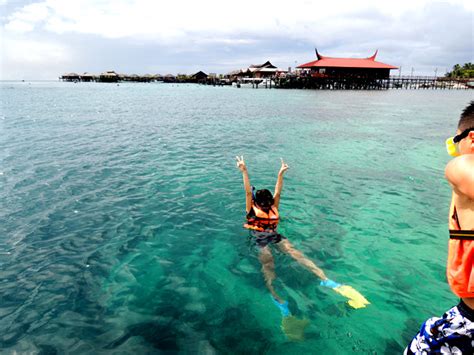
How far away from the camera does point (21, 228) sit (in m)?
8.50

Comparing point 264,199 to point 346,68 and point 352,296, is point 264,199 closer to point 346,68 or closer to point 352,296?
point 352,296

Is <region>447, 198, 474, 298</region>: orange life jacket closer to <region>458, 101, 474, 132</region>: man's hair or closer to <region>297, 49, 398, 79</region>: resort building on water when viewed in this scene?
<region>458, 101, 474, 132</region>: man's hair

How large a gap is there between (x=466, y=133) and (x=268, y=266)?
5098 mm

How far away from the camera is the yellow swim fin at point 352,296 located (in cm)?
589

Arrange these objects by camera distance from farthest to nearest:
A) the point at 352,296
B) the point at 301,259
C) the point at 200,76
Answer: the point at 200,76, the point at 301,259, the point at 352,296

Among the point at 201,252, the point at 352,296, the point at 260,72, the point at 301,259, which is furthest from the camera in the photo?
the point at 260,72

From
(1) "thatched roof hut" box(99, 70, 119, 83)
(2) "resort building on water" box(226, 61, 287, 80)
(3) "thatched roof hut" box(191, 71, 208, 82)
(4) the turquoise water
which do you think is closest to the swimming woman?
(4) the turquoise water

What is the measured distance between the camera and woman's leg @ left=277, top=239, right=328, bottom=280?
6.58 m

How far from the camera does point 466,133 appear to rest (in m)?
2.49

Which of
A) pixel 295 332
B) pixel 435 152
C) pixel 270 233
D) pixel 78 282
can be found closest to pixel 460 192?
pixel 295 332

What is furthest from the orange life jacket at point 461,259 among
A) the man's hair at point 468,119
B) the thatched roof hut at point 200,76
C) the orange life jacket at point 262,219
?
the thatched roof hut at point 200,76

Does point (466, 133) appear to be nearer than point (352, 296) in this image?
Yes

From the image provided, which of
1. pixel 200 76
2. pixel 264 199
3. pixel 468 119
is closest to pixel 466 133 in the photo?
pixel 468 119

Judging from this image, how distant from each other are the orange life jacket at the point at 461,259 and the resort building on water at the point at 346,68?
8697 cm
